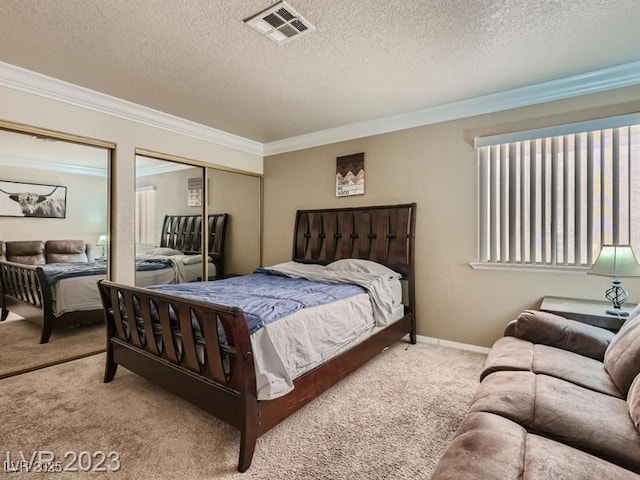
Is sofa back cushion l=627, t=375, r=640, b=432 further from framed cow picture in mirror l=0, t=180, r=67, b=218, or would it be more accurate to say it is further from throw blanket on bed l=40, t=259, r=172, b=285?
framed cow picture in mirror l=0, t=180, r=67, b=218

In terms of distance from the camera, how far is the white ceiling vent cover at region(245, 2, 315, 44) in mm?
1931

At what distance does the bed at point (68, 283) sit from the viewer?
2.90m

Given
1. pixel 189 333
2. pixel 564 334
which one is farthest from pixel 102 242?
pixel 564 334

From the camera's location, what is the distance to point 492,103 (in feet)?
10.3

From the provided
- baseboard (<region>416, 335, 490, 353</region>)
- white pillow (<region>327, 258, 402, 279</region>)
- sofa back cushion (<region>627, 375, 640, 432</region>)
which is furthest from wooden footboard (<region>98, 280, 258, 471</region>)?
baseboard (<region>416, 335, 490, 353</region>)

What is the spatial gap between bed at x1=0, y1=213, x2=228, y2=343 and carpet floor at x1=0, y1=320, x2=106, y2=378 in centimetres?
7

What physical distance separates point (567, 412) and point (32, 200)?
398 cm

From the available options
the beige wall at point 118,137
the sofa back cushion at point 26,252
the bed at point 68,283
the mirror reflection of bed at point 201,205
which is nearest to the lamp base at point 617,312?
the mirror reflection of bed at point 201,205

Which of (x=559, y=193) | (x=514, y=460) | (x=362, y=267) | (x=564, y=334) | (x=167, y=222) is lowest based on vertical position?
(x=514, y=460)

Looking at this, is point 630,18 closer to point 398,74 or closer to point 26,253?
point 398,74

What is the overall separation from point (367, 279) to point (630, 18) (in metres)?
2.48

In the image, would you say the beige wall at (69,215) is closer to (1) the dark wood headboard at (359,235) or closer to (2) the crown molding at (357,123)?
(2) the crown molding at (357,123)

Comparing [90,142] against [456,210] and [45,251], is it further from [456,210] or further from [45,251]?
[456,210]

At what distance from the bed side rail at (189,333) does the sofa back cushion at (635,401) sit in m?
1.56
